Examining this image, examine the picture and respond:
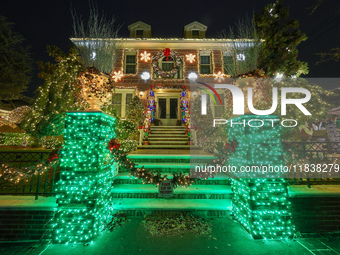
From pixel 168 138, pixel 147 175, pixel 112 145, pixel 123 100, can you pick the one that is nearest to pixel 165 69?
pixel 123 100

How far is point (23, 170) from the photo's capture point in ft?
11.2

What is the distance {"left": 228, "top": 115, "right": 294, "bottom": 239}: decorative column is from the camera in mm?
3174

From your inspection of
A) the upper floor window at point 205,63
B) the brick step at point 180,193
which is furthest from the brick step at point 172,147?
the upper floor window at point 205,63

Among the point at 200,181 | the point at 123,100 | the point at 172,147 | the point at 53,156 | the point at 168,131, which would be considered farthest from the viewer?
the point at 123,100

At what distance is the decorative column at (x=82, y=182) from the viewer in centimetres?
308

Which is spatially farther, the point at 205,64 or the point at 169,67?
the point at 169,67

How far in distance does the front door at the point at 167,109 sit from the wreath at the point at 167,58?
6.29ft

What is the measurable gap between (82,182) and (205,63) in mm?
12903

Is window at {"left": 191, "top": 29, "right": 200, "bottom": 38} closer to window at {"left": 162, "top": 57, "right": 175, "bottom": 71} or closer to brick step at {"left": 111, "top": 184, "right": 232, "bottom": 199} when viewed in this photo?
window at {"left": 162, "top": 57, "right": 175, "bottom": 71}

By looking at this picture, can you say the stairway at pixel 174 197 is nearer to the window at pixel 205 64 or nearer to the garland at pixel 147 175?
the garland at pixel 147 175

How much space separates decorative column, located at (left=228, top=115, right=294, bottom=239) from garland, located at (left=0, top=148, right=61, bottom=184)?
427 cm

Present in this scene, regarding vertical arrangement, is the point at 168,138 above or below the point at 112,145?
above

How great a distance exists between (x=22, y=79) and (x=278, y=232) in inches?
788

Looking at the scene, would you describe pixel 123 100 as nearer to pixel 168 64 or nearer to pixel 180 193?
pixel 168 64
